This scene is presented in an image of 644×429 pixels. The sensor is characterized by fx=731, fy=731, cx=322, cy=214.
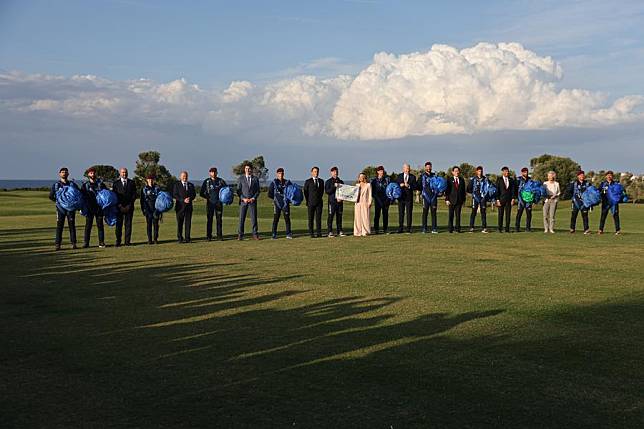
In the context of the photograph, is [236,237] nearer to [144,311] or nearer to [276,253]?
[276,253]

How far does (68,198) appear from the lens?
64.1 ft

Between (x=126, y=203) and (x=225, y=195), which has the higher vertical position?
(x=225, y=195)

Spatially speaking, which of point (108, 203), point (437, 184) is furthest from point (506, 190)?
point (108, 203)

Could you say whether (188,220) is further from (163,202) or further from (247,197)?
(247,197)

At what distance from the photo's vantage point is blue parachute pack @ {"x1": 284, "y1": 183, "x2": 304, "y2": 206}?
23.4 m

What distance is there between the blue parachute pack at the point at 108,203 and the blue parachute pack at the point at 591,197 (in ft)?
49.9

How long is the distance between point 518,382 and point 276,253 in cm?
1190

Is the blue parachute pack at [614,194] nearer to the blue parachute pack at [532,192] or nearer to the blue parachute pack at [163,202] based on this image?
the blue parachute pack at [532,192]

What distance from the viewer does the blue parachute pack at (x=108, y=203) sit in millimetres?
20359

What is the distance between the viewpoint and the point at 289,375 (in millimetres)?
6852

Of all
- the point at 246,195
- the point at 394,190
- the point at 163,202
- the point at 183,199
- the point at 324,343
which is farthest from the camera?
the point at 394,190

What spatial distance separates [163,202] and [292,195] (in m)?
4.17

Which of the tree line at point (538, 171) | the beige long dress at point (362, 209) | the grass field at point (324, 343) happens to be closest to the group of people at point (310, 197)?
the beige long dress at point (362, 209)

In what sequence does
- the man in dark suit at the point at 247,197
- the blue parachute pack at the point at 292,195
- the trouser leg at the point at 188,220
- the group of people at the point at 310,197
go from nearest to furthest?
1. the group of people at the point at 310,197
2. the trouser leg at the point at 188,220
3. the man in dark suit at the point at 247,197
4. the blue parachute pack at the point at 292,195
